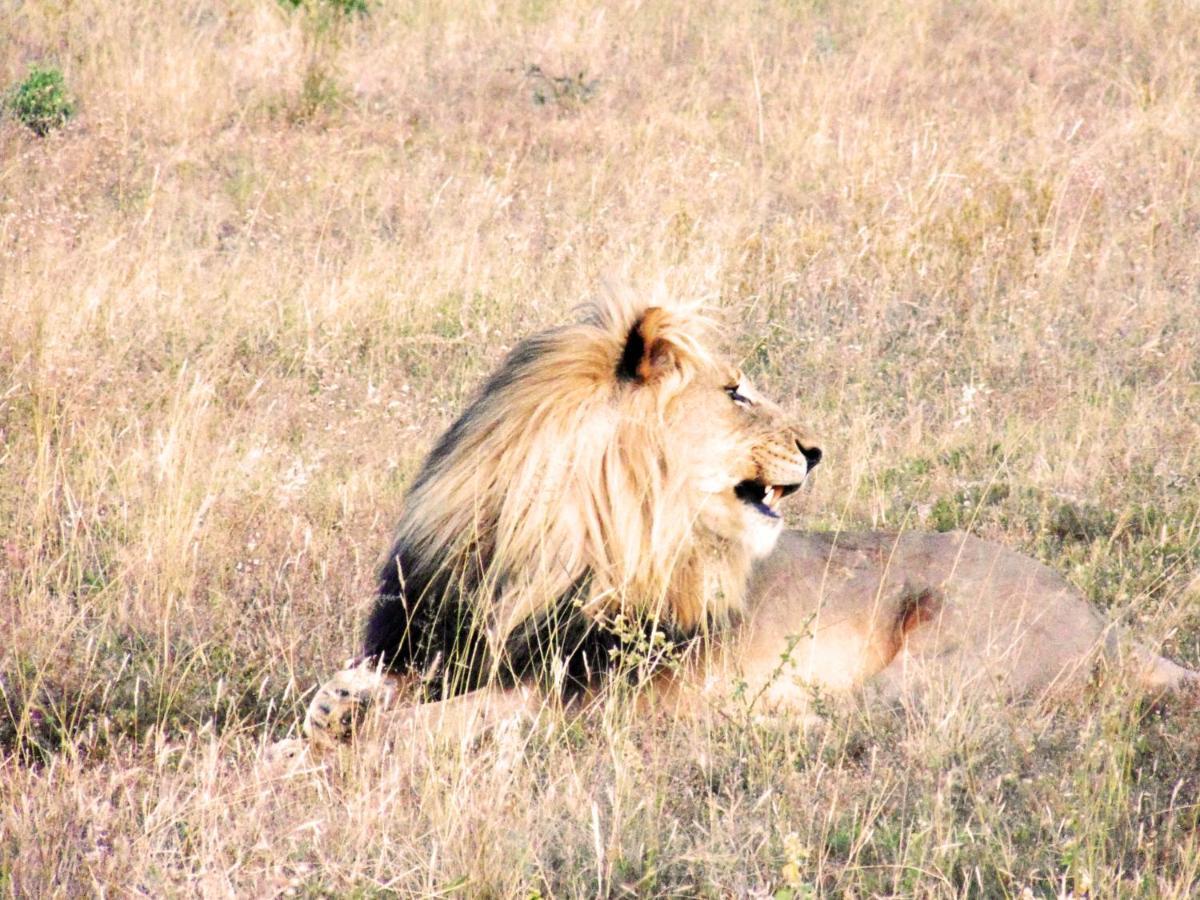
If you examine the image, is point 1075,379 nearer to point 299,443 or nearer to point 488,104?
point 299,443

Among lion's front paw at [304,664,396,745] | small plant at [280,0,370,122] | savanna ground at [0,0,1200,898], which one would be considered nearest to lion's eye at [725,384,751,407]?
savanna ground at [0,0,1200,898]

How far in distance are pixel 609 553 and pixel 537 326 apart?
10.0 ft

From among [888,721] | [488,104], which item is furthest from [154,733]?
[488,104]

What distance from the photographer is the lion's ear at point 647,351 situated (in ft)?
11.7

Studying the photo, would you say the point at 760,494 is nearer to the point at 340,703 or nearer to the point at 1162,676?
the point at 1162,676

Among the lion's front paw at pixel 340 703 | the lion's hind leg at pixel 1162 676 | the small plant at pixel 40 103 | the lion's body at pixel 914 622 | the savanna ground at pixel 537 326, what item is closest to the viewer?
the savanna ground at pixel 537 326

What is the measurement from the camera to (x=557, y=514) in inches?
141

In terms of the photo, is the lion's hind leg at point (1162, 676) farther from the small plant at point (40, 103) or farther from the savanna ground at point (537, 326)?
the small plant at point (40, 103)

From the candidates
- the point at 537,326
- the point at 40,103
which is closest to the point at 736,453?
the point at 537,326

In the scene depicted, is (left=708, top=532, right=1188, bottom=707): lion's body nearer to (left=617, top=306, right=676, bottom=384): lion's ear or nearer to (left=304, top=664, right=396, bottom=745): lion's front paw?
(left=617, top=306, right=676, bottom=384): lion's ear

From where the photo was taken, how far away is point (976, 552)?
4.21 metres

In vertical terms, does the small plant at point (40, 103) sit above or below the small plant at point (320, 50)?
below

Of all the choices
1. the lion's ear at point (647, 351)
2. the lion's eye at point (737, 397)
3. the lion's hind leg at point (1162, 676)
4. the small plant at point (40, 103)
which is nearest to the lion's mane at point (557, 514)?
the lion's ear at point (647, 351)

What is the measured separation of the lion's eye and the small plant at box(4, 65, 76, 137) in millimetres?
6149
